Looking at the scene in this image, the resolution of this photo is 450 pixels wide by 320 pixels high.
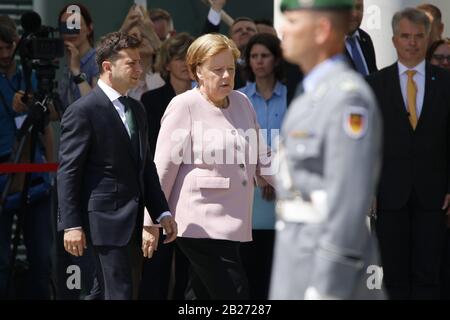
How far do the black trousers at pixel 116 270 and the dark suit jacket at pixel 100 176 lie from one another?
0.05 meters

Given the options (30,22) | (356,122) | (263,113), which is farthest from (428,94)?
(356,122)

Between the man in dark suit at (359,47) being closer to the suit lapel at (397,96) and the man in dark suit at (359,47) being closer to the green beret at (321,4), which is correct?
the suit lapel at (397,96)

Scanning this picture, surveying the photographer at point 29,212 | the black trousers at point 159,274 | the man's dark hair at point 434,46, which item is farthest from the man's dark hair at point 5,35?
the man's dark hair at point 434,46

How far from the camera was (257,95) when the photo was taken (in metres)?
8.63

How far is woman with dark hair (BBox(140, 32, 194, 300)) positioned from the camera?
28.0ft

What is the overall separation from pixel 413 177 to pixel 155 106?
1747mm

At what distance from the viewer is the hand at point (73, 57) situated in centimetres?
875

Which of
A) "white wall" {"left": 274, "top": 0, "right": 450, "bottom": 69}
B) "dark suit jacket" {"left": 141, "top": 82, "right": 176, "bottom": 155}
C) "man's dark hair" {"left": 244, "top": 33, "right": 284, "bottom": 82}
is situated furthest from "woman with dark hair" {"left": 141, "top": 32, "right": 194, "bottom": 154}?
"white wall" {"left": 274, "top": 0, "right": 450, "bottom": 69}

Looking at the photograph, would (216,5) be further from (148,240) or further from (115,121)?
(148,240)

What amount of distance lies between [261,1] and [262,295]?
10.4ft

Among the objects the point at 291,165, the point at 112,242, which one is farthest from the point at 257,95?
the point at 291,165

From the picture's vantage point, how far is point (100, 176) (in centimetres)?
689

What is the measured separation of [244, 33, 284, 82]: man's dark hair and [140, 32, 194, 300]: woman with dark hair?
40cm

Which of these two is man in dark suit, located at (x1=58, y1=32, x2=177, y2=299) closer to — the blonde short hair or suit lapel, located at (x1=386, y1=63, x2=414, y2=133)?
the blonde short hair
